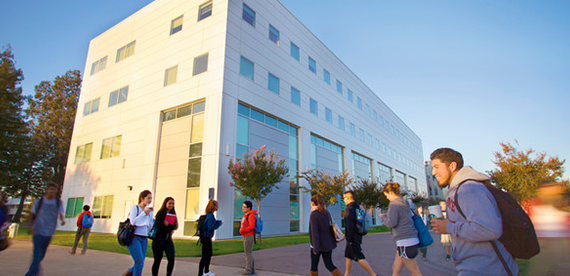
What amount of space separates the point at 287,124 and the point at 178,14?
12.2 metres

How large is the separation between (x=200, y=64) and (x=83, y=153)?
16.5 m

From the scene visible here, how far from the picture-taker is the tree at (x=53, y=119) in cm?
3697

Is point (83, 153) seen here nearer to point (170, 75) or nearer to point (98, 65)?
point (98, 65)

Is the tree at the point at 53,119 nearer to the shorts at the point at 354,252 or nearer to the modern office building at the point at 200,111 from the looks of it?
the modern office building at the point at 200,111

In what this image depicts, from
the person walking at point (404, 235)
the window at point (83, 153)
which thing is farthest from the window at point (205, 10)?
the person walking at point (404, 235)

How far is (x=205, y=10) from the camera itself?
21.1 m

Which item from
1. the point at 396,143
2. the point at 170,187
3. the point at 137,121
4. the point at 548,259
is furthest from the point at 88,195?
the point at 396,143

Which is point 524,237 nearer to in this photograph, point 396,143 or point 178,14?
point 178,14

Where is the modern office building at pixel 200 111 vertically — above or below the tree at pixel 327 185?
above

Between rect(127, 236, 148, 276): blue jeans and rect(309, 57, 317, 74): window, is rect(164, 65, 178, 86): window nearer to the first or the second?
rect(309, 57, 317, 74): window

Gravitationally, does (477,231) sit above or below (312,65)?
below

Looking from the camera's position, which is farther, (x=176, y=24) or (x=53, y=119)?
(x=53, y=119)

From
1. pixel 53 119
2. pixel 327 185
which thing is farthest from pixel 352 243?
pixel 53 119

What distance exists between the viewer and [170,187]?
19234 mm
